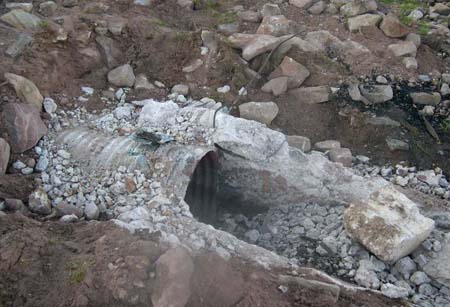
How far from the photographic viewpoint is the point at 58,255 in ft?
10.5

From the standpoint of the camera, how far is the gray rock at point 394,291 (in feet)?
11.8

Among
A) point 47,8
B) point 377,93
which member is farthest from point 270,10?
point 47,8

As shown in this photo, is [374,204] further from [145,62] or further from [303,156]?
[145,62]

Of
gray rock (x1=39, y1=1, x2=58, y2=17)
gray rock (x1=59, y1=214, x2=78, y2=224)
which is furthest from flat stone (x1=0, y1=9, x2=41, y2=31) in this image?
gray rock (x1=59, y1=214, x2=78, y2=224)

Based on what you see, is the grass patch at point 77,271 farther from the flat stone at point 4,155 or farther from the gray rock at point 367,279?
the gray rock at point 367,279

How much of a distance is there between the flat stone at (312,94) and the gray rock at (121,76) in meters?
1.97

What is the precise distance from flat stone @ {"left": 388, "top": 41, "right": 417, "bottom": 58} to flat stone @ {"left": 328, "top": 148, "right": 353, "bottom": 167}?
207 centimetres

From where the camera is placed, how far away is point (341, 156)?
17.0 feet

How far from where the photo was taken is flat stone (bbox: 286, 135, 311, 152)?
17.1 ft

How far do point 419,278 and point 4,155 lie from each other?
3570mm

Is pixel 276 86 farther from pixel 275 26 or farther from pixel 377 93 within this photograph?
pixel 377 93

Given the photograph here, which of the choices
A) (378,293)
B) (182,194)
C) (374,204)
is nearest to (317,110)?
(374,204)

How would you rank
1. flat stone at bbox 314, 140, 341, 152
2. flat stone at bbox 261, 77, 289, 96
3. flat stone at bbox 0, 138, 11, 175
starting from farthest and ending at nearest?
flat stone at bbox 261, 77, 289, 96 < flat stone at bbox 314, 140, 341, 152 < flat stone at bbox 0, 138, 11, 175

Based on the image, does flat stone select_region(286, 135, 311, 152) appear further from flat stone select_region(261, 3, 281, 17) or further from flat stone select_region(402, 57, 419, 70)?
flat stone select_region(261, 3, 281, 17)
